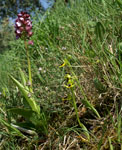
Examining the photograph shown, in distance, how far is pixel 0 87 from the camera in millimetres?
1495

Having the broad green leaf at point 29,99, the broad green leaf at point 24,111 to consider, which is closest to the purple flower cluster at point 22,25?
the broad green leaf at point 29,99

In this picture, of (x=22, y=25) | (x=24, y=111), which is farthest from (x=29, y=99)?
(x=22, y=25)

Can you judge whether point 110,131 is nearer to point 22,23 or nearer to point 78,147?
point 78,147

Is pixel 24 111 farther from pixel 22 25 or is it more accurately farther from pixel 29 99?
pixel 22 25

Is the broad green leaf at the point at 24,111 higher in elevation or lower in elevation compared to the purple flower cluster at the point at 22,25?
lower

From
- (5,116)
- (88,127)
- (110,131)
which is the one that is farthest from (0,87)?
(110,131)

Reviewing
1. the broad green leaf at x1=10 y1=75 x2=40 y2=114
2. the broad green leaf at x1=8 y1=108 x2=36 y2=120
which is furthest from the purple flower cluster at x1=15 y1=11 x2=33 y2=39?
the broad green leaf at x1=8 y1=108 x2=36 y2=120

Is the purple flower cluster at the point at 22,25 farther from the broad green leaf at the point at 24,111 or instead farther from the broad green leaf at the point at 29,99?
the broad green leaf at the point at 24,111

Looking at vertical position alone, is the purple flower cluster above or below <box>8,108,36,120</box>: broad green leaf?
above

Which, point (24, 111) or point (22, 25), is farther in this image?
point (22, 25)

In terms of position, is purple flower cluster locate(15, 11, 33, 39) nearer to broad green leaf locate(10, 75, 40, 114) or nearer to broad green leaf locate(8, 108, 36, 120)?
broad green leaf locate(10, 75, 40, 114)

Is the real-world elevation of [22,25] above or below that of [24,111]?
above

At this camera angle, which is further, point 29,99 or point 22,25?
point 22,25

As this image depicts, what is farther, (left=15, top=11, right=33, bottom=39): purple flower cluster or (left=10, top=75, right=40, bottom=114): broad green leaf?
(left=15, top=11, right=33, bottom=39): purple flower cluster
